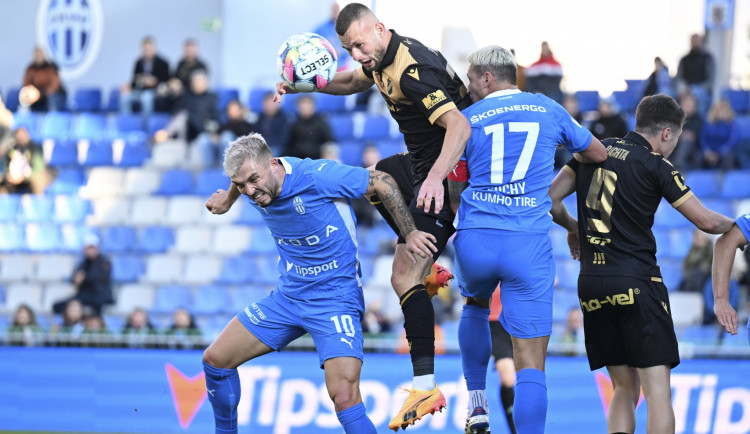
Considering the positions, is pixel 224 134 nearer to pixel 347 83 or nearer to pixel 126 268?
pixel 126 268

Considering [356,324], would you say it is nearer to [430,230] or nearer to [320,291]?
[320,291]

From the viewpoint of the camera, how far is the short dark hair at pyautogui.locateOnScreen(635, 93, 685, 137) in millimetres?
6508

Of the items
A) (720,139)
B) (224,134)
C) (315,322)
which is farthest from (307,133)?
(315,322)

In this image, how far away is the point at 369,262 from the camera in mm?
13867

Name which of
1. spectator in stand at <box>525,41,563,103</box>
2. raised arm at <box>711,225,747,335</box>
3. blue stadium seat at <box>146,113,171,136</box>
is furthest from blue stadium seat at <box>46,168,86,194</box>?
raised arm at <box>711,225,747,335</box>

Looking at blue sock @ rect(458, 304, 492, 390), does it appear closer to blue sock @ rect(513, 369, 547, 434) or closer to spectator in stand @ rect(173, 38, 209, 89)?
blue sock @ rect(513, 369, 547, 434)

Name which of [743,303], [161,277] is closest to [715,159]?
[743,303]

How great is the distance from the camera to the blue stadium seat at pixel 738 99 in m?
15.6

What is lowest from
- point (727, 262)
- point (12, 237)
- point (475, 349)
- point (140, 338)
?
point (140, 338)

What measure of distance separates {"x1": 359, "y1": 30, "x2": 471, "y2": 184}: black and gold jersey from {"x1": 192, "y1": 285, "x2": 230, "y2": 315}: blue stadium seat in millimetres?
7894

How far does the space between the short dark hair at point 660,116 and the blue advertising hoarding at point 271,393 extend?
13.1ft

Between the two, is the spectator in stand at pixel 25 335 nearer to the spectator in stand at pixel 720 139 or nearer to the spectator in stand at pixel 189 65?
the spectator in stand at pixel 189 65

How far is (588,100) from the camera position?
16.0 meters

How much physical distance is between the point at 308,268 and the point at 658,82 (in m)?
9.46
